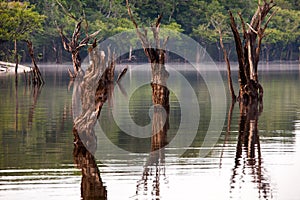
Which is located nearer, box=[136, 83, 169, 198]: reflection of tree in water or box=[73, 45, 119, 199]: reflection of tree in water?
box=[136, 83, 169, 198]: reflection of tree in water

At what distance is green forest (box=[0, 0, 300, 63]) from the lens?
105938 millimetres

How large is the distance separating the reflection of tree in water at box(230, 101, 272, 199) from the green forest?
213 ft

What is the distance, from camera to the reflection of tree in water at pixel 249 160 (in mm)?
15774

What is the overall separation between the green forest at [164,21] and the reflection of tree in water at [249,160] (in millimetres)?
65040

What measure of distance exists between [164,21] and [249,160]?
103m

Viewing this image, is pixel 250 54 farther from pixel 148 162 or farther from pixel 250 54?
pixel 148 162

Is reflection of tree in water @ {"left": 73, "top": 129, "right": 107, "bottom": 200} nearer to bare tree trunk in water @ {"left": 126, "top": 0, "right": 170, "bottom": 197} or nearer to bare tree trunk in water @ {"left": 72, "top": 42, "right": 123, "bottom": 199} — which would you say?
bare tree trunk in water @ {"left": 72, "top": 42, "right": 123, "bottom": 199}

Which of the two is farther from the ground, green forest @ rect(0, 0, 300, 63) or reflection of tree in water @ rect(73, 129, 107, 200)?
Result: green forest @ rect(0, 0, 300, 63)

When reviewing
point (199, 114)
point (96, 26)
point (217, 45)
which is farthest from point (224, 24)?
point (199, 114)

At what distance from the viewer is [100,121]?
1091 inches

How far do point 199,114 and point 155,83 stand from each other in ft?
5.97

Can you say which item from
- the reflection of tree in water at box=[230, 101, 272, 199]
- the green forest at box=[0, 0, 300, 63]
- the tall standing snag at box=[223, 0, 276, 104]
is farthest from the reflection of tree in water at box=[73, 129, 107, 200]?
the green forest at box=[0, 0, 300, 63]

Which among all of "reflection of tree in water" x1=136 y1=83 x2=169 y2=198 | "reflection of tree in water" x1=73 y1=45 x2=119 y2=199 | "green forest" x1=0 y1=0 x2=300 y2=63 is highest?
"green forest" x1=0 y1=0 x2=300 y2=63

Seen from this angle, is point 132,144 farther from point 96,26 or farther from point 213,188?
point 96,26
